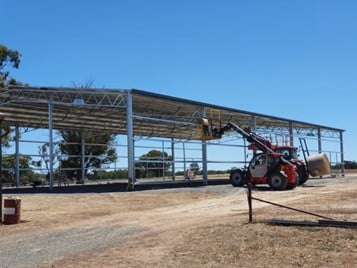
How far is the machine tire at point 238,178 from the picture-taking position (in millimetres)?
33500

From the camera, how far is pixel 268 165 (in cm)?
3138

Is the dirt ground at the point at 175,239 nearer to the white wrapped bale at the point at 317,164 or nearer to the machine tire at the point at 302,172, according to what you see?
the machine tire at the point at 302,172

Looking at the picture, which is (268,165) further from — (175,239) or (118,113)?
(175,239)

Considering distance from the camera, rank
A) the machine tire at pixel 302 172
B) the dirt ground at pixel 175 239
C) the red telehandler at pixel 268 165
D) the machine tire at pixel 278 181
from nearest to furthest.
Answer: the dirt ground at pixel 175 239 < the machine tire at pixel 278 181 < the red telehandler at pixel 268 165 < the machine tire at pixel 302 172

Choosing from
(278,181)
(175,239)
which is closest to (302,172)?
(278,181)

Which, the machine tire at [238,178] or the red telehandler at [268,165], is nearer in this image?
the red telehandler at [268,165]

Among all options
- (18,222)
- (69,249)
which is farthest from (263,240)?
(18,222)

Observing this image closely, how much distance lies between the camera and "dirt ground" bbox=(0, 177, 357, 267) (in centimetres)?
1016

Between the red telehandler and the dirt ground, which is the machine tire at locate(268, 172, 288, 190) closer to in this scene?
the red telehandler

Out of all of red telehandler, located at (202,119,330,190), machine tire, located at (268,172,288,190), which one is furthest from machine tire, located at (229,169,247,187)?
machine tire, located at (268,172,288,190)

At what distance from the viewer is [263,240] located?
1167 cm

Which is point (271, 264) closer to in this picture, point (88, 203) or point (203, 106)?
point (88, 203)

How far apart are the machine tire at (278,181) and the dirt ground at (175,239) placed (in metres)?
8.27

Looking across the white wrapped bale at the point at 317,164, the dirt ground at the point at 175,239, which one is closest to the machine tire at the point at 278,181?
the white wrapped bale at the point at 317,164
